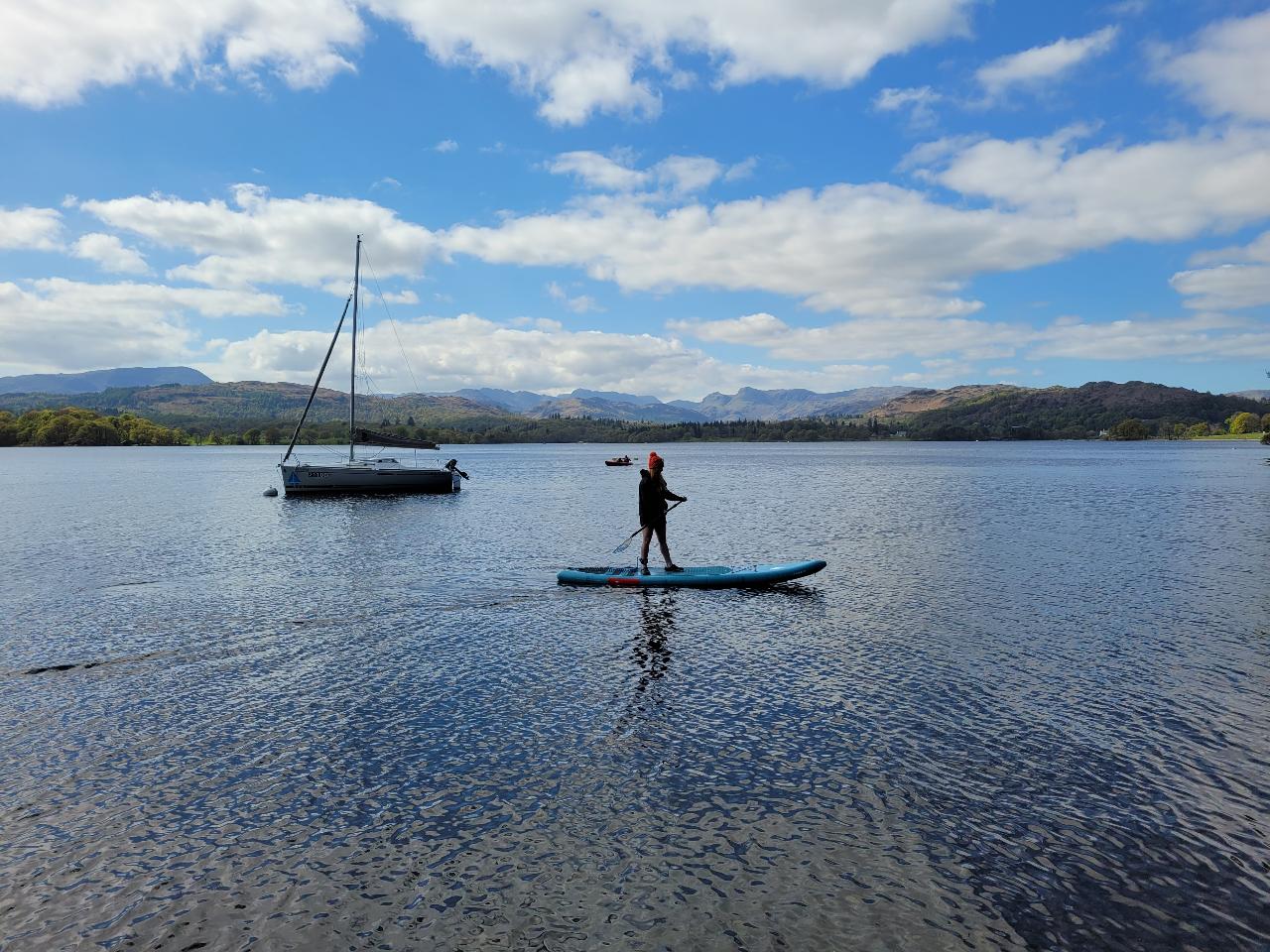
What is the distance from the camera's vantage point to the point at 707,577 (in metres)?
27.2

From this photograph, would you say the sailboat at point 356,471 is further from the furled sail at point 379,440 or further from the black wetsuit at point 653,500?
the black wetsuit at point 653,500

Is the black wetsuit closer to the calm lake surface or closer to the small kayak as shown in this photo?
the small kayak

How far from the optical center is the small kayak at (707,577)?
89.1ft

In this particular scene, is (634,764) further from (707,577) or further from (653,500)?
(653,500)

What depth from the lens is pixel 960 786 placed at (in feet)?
37.9

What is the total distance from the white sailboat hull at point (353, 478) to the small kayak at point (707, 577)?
45750 millimetres

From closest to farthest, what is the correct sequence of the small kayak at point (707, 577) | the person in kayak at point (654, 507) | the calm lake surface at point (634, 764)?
the calm lake surface at point (634, 764) → the small kayak at point (707, 577) → the person in kayak at point (654, 507)

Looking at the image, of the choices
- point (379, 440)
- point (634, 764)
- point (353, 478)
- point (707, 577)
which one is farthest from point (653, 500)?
point (353, 478)

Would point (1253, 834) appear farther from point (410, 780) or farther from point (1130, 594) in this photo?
point (1130, 594)

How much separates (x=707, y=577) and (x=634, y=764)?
15.0 metres

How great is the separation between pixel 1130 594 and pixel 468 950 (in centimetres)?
2653

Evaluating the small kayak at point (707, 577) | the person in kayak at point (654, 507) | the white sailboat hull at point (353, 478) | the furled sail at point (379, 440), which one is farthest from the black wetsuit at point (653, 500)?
the white sailboat hull at point (353, 478)

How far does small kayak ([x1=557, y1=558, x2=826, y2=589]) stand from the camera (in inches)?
1070

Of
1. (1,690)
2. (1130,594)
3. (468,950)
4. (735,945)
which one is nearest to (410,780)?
(468,950)
